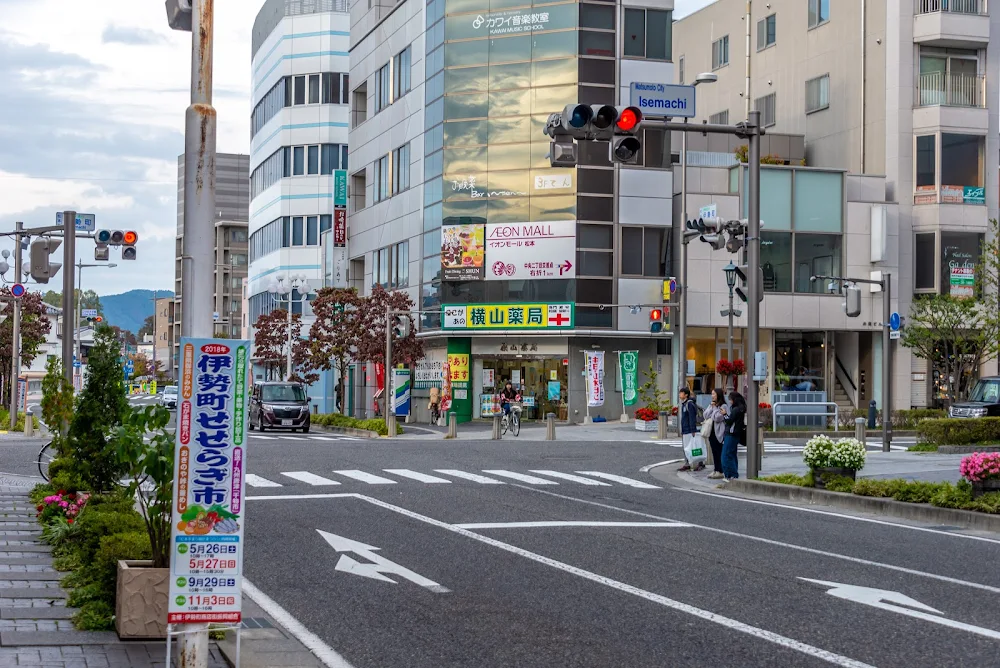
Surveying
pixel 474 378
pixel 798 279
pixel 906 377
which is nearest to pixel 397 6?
pixel 474 378

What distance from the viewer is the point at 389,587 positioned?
10812 mm

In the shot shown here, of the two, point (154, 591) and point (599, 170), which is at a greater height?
point (599, 170)

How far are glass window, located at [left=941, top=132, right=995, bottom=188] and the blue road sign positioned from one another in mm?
34328

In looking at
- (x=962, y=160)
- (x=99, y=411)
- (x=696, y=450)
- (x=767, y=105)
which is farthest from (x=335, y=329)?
A: (x=99, y=411)

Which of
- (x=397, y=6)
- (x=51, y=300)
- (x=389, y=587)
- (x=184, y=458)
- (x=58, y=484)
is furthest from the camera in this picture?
(x=51, y=300)

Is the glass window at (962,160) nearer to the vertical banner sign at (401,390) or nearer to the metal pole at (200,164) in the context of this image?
the vertical banner sign at (401,390)

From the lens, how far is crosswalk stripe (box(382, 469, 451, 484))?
21.8 meters

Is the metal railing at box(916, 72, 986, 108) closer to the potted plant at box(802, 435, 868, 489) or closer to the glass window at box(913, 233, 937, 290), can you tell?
the glass window at box(913, 233, 937, 290)

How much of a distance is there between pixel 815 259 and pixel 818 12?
42.0ft

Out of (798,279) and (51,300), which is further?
(51,300)

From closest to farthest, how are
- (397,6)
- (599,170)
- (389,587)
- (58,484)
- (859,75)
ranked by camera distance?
1. (389,587)
2. (58,484)
3. (599,170)
4. (859,75)
5. (397,6)

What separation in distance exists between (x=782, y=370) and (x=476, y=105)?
675 inches

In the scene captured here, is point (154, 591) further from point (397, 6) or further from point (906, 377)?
point (397, 6)

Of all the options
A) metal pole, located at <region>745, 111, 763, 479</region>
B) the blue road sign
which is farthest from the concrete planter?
metal pole, located at <region>745, 111, 763, 479</region>
